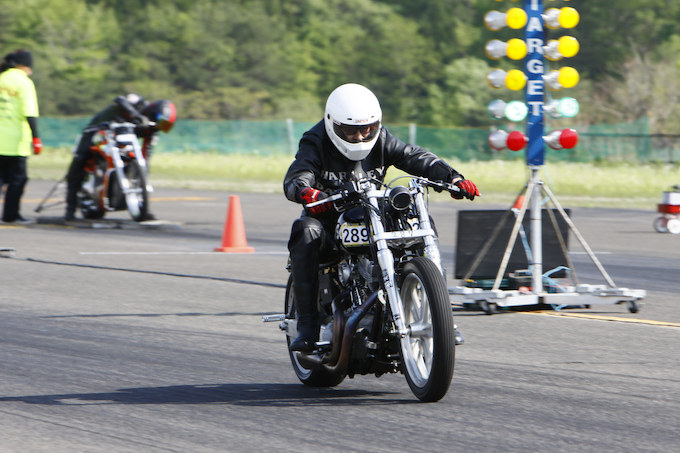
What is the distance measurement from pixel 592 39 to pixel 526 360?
80925 millimetres

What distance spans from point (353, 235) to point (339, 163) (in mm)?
696

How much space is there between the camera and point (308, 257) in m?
6.39

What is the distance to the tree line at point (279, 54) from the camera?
83812mm

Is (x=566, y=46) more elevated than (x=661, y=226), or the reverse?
(x=566, y=46)

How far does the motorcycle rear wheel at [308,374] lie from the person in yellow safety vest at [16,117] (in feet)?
32.3

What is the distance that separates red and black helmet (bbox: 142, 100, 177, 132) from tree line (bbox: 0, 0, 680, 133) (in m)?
59.8

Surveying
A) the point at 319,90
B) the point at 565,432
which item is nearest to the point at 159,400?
the point at 565,432

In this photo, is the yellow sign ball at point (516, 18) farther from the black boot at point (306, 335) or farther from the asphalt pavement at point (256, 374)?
→ the black boot at point (306, 335)

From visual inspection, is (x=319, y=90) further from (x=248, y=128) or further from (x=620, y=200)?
(x=620, y=200)

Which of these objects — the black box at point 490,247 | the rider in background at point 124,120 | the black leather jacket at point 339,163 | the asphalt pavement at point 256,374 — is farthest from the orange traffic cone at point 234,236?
the black leather jacket at point 339,163

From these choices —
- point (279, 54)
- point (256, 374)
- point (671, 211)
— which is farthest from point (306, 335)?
point (279, 54)

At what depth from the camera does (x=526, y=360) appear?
758cm

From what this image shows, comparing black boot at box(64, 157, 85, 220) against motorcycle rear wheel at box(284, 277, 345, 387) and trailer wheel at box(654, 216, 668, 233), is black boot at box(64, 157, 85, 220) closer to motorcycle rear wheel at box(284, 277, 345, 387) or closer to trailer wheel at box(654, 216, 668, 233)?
trailer wheel at box(654, 216, 668, 233)

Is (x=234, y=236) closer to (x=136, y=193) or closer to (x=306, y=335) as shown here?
(x=136, y=193)
